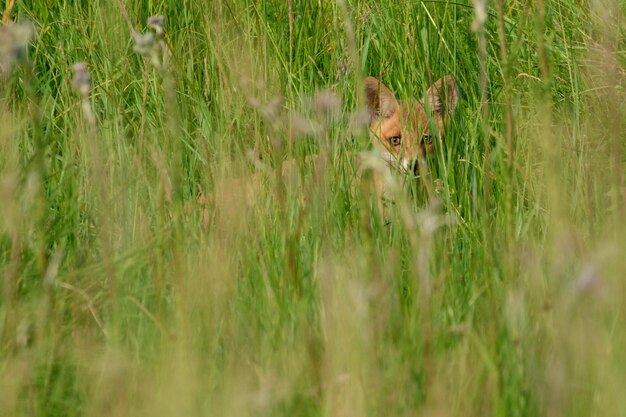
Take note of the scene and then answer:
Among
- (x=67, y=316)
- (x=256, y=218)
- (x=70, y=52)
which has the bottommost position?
(x=67, y=316)


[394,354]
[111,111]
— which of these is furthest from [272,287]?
[111,111]

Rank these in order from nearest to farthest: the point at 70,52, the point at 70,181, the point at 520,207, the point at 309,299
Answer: the point at 309,299, the point at 70,181, the point at 520,207, the point at 70,52

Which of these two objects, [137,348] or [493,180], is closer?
[137,348]

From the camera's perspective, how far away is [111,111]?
280cm

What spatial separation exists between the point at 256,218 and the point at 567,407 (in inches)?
37.7

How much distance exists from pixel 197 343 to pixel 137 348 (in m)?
0.10

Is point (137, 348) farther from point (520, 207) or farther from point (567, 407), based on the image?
point (520, 207)

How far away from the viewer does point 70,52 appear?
3.26m

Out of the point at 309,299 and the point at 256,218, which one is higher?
the point at 256,218

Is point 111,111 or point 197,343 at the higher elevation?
A: point 111,111

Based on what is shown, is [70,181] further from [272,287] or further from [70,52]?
[70,52]

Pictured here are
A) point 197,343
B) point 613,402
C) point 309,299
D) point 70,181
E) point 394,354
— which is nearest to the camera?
point 613,402

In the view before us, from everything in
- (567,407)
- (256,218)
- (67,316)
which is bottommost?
(567,407)

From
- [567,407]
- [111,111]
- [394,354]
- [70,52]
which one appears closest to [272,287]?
[394,354]
